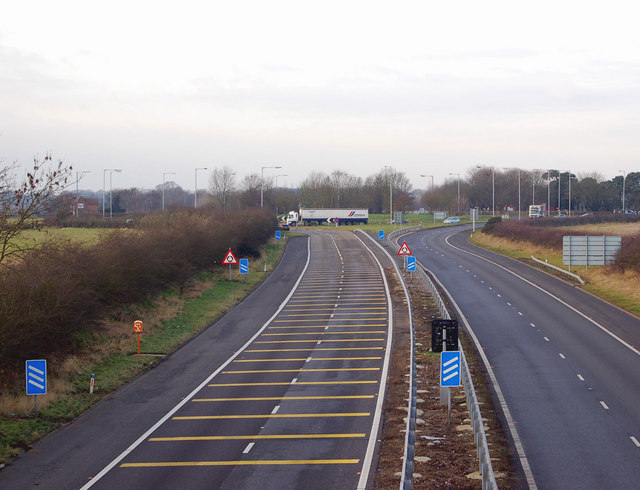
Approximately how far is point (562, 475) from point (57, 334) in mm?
16253

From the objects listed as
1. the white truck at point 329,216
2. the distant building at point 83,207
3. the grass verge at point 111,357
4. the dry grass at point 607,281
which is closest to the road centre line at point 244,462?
the grass verge at point 111,357

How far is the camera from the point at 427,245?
77188mm

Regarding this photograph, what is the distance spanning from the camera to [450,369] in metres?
17.6

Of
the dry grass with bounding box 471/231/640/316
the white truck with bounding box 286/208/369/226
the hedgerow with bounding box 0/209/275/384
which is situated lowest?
the dry grass with bounding box 471/231/640/316

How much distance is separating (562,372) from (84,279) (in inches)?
705

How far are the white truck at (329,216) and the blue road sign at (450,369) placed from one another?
100911 millimetres

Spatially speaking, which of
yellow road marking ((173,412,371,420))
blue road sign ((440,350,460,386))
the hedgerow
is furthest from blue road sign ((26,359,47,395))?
blue road sign ((440,350,460,386))

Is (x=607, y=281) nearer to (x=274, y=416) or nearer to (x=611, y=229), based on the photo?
(x=274, y=416)

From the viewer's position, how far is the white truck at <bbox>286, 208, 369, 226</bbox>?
391ft

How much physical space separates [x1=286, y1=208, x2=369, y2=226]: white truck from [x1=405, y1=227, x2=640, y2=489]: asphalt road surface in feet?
229

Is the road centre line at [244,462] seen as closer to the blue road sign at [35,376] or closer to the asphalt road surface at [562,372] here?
the asphalt road surface at [562,372]

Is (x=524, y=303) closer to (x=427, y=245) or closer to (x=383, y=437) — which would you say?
(x=383, y=437)

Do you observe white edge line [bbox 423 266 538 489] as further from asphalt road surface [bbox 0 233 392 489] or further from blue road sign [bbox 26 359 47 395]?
blue road sign [bbox 26 359 47 395]

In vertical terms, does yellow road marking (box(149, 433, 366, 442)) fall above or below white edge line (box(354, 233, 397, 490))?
below
